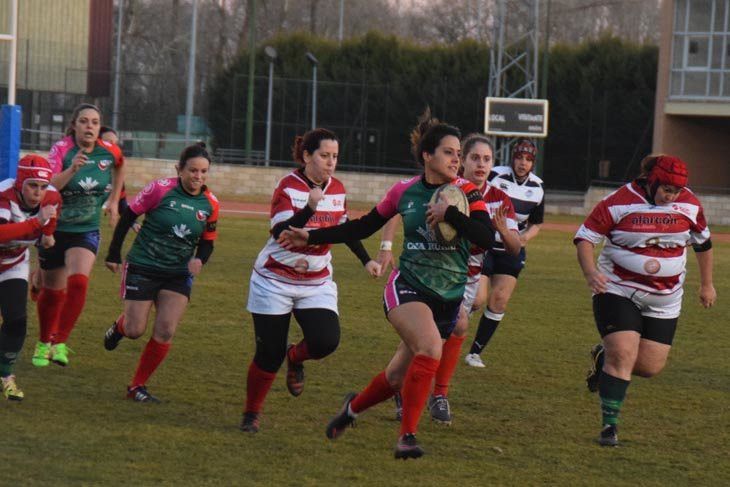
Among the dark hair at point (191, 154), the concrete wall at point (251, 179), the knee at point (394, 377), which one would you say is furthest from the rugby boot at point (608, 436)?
the concrete wall at point (251, 179)

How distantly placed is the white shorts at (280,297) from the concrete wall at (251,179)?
3197cm

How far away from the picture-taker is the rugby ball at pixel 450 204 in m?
6.60

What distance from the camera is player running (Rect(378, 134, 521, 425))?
7293 mm

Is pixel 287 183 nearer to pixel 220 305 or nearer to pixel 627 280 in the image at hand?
pixel 627 280

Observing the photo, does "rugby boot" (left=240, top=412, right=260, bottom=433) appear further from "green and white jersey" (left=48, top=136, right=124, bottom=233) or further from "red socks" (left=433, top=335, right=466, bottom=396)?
"green and white jersey" (left=48, top=136, right=124, bottom=233)

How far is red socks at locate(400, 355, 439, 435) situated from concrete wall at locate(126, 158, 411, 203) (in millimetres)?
32969

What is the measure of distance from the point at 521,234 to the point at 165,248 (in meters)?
3.21

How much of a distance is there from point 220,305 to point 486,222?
7.19 m

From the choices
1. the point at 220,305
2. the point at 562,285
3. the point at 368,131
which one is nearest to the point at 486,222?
the point at 220,305

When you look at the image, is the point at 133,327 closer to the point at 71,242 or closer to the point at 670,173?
the point at 71,242

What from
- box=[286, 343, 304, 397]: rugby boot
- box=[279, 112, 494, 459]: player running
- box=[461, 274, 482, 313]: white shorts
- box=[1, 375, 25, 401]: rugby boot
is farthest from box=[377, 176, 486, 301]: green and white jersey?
box=[1, 375, 25, 401]: rugby boot

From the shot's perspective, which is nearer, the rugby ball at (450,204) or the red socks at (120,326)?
the rugby ball at (450,204)

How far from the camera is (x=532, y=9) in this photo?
3681 centimetres

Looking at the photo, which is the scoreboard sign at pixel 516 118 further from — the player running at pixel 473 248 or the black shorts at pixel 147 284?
the black shorts at pixel 147 284
